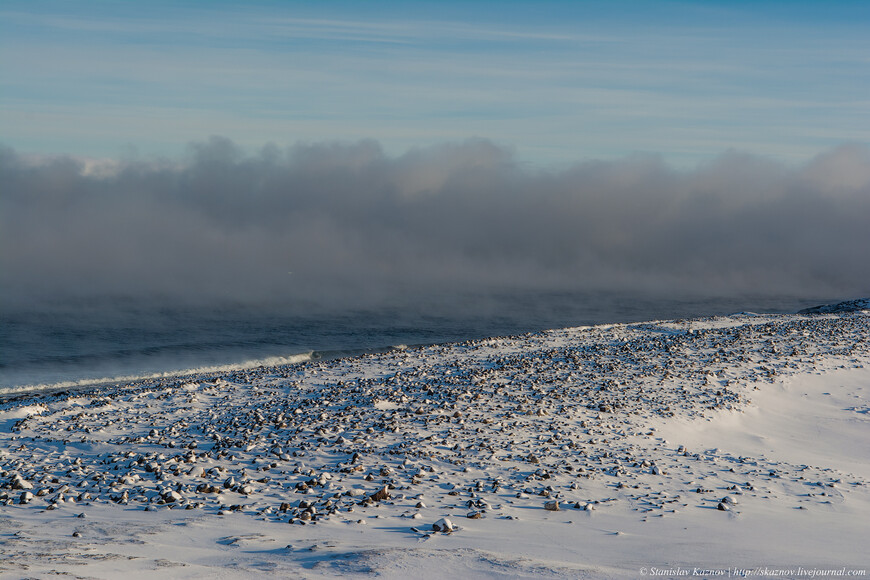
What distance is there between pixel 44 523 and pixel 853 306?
66.5 meters

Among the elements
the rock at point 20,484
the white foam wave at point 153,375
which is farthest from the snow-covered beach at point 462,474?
the white foam wave at point 153,375

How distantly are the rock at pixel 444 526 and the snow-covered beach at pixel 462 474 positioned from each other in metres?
0.11

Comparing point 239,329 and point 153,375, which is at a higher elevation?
point 239,329

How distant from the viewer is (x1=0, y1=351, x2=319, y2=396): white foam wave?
3600cm

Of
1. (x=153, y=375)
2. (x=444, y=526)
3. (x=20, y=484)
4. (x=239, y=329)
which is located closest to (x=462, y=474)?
(x=444, y=526)

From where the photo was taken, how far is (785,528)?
10844 millimetres

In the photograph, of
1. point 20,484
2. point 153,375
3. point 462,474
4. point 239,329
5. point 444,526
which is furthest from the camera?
point 239,329

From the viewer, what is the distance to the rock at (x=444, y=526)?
10.2 metres

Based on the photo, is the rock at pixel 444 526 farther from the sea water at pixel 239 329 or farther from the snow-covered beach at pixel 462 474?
the sea water at pixel 239 329

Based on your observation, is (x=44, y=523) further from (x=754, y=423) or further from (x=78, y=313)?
(x=78, y=313)

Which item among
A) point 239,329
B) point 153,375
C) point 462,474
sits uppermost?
point 462,474

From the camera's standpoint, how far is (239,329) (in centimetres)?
6084

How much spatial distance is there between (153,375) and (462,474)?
31.5 metres

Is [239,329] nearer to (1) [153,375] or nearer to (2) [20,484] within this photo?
(1) [153,375]
